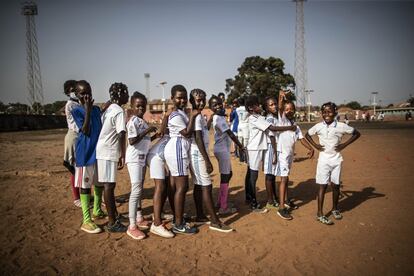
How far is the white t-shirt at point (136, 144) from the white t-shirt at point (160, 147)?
116 mm

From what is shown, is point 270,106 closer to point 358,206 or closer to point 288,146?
point 288,146

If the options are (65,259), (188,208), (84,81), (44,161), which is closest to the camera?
(65,259)

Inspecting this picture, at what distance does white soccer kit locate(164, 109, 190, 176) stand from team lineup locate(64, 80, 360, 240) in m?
0.01

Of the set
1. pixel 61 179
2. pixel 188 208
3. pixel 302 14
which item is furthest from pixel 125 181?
pixel 302 14

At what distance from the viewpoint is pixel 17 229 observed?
4125 millimetres

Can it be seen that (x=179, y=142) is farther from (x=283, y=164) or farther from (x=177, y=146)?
(x=283, y=164)

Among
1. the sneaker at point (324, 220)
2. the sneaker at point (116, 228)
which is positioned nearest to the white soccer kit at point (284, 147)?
the sneaker at point (324, 220)

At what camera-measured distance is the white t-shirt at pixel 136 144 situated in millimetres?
3742

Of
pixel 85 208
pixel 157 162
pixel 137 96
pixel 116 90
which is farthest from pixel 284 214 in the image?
pixel 116 90

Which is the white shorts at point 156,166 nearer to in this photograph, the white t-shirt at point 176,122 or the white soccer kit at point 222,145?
the white t-shirt at point 176,122

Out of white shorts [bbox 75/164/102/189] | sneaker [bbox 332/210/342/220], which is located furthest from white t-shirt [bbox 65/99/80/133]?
sneaker [bbox 332/210/342/220]

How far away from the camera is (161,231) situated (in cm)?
387

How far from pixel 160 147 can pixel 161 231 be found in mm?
1202

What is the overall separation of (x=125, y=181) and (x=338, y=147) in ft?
17.2
